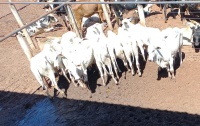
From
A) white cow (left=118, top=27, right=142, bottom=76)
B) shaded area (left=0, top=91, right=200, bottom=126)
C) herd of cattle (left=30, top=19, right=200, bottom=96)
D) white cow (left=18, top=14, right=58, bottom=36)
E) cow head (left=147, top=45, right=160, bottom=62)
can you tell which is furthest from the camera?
white cow (left=18, top=14, right=58, bottom=36)

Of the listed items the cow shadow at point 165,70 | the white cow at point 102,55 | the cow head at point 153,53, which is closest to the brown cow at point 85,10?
the white cow at point 102,55

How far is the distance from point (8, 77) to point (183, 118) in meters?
6.30

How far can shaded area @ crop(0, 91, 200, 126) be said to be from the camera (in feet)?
23.1

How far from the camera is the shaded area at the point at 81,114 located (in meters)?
7.04

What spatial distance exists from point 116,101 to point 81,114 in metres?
0.98

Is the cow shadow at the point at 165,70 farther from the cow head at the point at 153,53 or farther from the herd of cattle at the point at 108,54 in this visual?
the cow head at the point at 153,53

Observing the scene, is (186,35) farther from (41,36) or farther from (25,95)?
(41,36)

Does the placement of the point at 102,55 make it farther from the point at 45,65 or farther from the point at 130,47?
the point at 45,65

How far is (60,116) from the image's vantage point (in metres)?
8.03

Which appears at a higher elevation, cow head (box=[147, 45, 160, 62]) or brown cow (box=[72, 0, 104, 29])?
brown cow (box=[72, 0, 104, 29])

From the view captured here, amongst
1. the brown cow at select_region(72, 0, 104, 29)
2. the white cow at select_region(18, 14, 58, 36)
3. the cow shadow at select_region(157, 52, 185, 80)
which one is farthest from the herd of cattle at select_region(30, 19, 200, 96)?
the white cow at select_region(18, 14, 58, 36)

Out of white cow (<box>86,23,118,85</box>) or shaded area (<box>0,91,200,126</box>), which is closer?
shaded area (<box>0,91,200,126</box>)

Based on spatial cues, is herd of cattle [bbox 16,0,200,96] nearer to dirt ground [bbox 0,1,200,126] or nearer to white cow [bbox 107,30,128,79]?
white cow [bbox 107,30,128,79]

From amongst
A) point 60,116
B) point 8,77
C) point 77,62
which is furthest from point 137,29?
point 8,77
